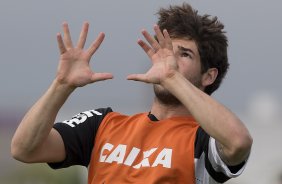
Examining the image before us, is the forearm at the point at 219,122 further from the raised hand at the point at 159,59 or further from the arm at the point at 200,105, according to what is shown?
the raised hand at the point at 159,59

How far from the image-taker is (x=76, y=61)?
18.7 feet

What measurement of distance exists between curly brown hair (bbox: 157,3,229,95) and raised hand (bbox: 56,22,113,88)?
77 centimetres

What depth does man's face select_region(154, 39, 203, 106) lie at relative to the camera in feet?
19.8

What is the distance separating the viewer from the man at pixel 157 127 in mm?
5430

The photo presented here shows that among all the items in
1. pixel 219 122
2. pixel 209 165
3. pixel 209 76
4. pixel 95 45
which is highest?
pixel 95 45

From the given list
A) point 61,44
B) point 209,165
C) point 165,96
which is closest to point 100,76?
point 61,44

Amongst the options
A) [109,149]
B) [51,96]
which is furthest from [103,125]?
[51,96]

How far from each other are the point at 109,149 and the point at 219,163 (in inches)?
32.2

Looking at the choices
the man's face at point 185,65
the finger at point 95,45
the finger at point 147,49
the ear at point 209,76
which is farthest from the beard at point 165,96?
the finger at point 95,45

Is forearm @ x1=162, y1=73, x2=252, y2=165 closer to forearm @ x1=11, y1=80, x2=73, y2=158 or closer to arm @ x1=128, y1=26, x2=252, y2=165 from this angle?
arm @ x1=128, y1=26, x2=252, y2=165

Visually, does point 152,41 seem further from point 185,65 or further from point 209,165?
point 209,165

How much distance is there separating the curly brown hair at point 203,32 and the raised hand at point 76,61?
30.5 inches

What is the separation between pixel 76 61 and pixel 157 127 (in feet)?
2.52

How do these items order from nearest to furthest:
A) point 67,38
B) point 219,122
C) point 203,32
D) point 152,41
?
point 219,122 < point 152,41 < point 67,38 < point 203,32
